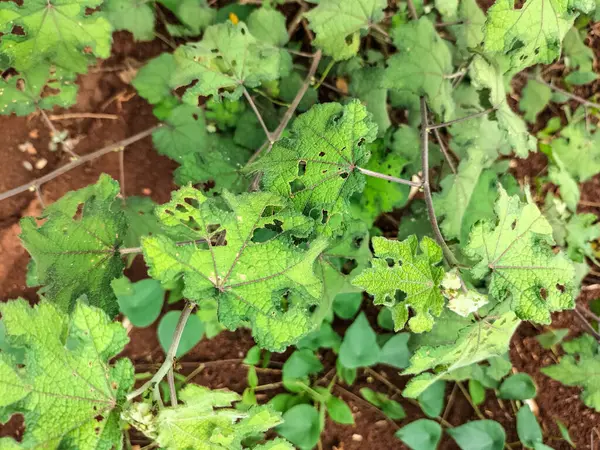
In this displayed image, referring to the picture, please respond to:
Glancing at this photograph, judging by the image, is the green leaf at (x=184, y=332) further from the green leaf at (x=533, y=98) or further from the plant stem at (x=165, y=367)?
the green leaf at (x=533, y=98)

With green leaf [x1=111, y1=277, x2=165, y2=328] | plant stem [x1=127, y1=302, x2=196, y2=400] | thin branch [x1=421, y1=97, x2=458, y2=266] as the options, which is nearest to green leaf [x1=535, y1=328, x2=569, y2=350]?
thin branch [x1=421, y1=97, x2=458, y2=266]

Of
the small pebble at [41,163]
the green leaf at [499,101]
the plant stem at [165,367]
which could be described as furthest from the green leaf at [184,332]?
the green leaf at [499,101]

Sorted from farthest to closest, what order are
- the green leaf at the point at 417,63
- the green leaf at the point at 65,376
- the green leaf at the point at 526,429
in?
the green leaf at the point at 526,429
the green leaf at the point at 417,63
the green leaf at the point at 65,376

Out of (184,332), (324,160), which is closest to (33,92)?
(184,332)

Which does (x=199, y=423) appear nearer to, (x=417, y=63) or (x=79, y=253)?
(x=79, y=253)

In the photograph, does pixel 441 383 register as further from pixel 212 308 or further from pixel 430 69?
pixel 430 69

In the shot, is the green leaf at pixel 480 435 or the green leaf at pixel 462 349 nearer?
the green leaf at pixel 462 349

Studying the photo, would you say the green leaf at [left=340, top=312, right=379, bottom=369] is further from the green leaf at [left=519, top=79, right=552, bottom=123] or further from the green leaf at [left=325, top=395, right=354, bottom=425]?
the green leaf at [left=519, top=79, right=552, bottom=123]
